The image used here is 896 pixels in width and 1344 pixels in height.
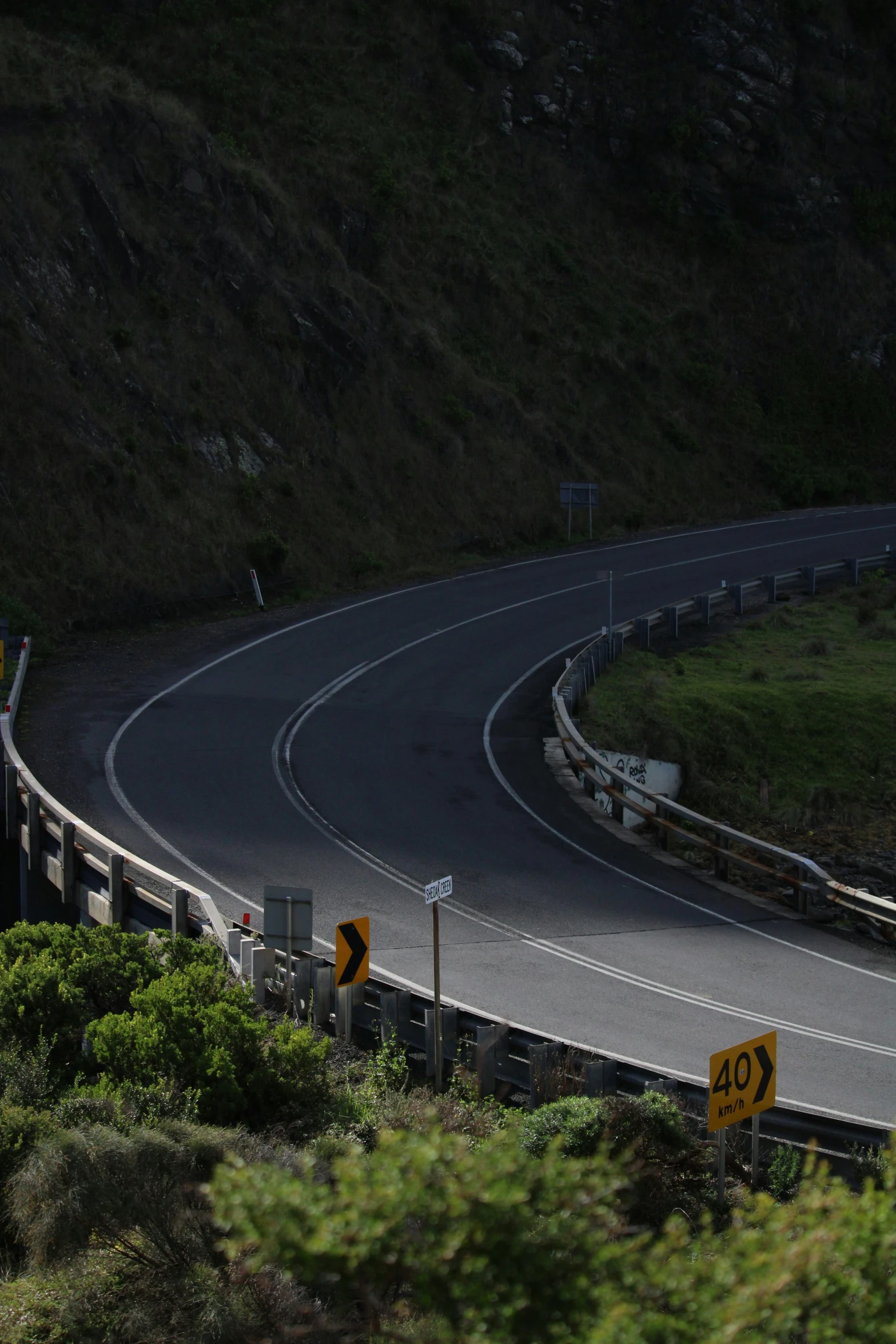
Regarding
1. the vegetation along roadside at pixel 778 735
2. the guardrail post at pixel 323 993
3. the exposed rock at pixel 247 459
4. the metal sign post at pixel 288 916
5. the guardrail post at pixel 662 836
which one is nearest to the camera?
the guardrail post at pixel 323 993

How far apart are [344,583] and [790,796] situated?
674 inches

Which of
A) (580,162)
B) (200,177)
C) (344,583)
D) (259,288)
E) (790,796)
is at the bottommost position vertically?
(790,796)

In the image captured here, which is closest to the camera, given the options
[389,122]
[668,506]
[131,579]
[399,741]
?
[399,741]

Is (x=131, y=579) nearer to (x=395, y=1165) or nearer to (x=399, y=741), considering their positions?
(x=399, y=741)

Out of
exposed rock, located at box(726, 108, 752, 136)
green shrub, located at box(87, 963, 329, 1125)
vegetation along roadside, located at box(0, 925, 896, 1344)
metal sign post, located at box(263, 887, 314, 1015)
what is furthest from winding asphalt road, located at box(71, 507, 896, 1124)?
exposed rock, located at box(726, 108, 752, 136)

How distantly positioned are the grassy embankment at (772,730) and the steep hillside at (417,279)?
1245 cm

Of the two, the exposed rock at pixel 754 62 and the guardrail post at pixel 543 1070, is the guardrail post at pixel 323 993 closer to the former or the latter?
the guardrail post at pixel 543 1070

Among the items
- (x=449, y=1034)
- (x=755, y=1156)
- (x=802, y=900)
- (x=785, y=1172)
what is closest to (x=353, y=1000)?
(x=449, y=1034)

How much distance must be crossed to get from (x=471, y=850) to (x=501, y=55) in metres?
52.0

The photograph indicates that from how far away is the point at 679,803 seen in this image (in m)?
26.8

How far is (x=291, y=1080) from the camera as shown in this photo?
12.8m

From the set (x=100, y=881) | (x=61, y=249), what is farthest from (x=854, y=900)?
(x=61, y=249)

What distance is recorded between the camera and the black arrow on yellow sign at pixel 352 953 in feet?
45.4

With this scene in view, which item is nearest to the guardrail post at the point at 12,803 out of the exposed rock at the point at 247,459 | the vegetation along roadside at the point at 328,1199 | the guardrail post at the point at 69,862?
the guardrail post at the point at 69,862
